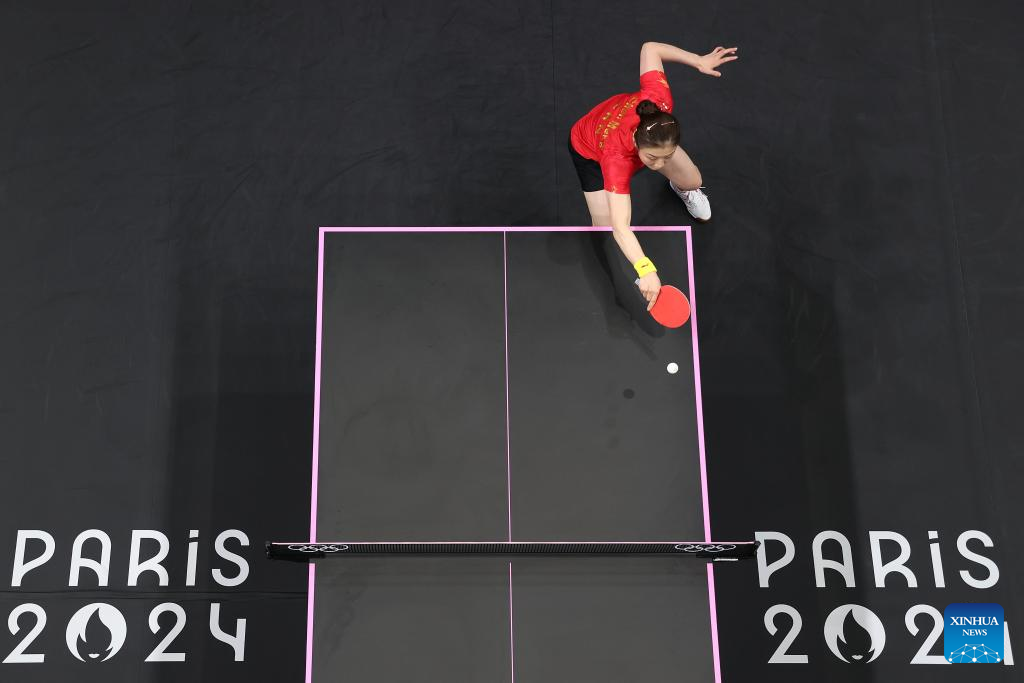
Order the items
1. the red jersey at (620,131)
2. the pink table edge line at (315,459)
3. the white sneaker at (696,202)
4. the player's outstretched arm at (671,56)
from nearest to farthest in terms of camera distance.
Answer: the pink table edge line at (315,459)
the red jersey at (620,131)
the player's outstretched arm at (671,56)
the white sneaker at (696,202)

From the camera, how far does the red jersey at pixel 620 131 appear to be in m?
4.11

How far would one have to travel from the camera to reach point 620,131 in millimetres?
4160

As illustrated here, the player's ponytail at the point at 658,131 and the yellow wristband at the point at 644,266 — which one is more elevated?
the player's ponytail at the point at 658,131

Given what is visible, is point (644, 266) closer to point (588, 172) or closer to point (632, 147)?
point (632, 147)

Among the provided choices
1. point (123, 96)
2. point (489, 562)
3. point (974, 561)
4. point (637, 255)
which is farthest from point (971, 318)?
point (123, 96)

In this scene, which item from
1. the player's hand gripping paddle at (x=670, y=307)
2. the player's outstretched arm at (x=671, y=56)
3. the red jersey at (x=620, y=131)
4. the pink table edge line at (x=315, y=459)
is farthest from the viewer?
the player's outstretched arm at (x=671, y=56)

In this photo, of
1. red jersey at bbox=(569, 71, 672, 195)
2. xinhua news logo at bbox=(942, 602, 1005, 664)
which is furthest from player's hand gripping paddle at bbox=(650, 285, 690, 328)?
xinhua news logo at bbox=(942, 602, 1005, 664)

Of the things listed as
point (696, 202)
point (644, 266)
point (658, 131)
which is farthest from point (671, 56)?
point (644, 266)

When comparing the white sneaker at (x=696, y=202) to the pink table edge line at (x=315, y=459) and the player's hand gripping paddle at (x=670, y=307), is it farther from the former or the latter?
the pink table edge line at (x=315, y=459)

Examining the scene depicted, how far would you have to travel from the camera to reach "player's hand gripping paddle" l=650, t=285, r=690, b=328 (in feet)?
13.1

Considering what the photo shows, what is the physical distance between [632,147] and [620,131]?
0.35 ft

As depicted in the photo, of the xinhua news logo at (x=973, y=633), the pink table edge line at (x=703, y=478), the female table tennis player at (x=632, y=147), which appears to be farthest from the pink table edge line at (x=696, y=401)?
the xinhua news logo at (x=973, y=633)

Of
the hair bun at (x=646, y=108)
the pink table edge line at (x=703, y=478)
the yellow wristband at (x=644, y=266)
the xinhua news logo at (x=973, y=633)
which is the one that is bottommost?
the xinhua news logo at (x=973, y=633)

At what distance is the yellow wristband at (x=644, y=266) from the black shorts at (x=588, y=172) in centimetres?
80
